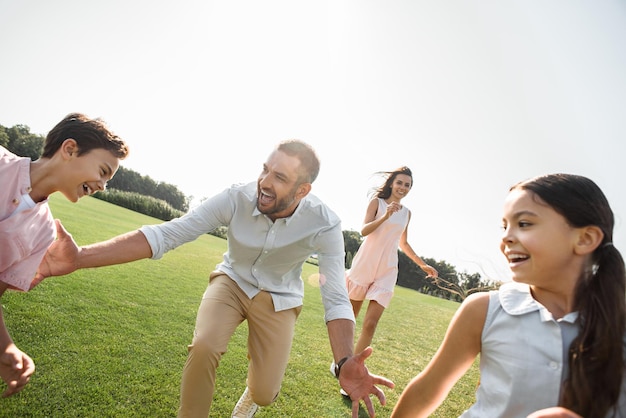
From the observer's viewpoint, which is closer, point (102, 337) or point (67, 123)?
point (67, 123)

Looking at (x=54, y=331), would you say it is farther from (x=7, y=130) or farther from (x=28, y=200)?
(x=7, y=130)

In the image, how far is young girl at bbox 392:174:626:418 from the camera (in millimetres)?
1604

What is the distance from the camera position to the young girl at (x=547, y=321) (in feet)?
5.26

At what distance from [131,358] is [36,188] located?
2.05 m

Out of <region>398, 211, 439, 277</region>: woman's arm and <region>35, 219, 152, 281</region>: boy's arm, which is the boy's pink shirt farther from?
<region>398, 211, 439, 277</region>: woman's arm

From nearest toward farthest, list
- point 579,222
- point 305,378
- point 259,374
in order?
point 579,222 < point 259,374 < point 305,378

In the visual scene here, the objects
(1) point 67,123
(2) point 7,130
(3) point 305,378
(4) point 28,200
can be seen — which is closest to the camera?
(4) point 28,200

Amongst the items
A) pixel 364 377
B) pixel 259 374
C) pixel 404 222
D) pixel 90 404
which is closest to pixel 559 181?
pixel 364 377

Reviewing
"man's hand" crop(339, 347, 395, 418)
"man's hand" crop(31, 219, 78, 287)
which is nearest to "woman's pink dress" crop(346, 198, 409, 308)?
"man's hand" crop(339, 347, 395, 418)

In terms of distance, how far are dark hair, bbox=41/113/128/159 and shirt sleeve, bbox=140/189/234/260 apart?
2.40 ft

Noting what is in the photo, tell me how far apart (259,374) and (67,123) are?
2513 mm

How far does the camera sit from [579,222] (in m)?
1.79

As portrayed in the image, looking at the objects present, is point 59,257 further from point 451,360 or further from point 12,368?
point 451,360

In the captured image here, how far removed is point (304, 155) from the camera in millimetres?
3461
